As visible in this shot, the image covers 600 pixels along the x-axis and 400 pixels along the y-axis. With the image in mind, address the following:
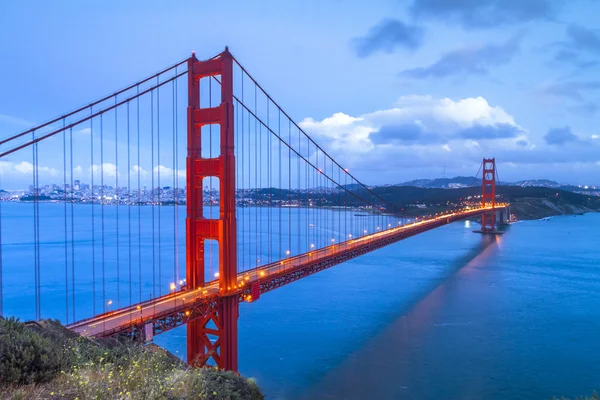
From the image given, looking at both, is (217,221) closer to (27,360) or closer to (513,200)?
(27,360)

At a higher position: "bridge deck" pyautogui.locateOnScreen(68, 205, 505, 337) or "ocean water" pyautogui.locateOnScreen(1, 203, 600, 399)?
"bridge deck" pyautogui.locateOnScreen(68, 205, 505, 337)

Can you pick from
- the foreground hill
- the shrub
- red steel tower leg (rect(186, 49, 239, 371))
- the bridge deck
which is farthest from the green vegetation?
the foreground hill

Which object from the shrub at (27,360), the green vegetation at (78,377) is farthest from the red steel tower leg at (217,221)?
the shrub at (27,360)

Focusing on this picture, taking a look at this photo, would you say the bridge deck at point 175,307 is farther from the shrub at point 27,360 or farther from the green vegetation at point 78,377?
the shrub at point 27,360

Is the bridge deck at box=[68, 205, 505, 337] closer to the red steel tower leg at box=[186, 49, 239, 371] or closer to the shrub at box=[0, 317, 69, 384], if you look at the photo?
the red steel tower leg at box=[186, 49, 239, 371]

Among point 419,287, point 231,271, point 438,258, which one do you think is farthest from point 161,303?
point 438,258

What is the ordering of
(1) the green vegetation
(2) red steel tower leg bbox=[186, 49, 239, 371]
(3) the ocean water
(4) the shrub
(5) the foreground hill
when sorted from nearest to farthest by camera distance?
1. (1) the green vegetation
2. (4) the shrub
3. (2) red steel tower leg bbox=[186, 49, 239, 371]
4. (3) the ocean water
5. (5) the foreground hill

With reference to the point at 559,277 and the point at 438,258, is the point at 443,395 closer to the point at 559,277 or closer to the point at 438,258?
the point at 559,277
